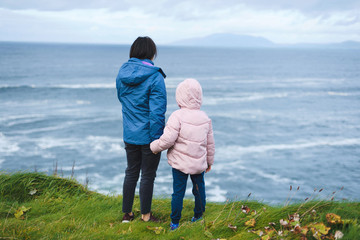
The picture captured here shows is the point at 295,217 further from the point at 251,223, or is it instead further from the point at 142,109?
the point at 142,109

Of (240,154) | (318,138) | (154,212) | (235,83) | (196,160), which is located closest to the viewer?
(196,160)

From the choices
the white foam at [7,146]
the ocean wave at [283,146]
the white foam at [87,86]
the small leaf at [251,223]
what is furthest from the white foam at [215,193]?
the white foam at [87,86]

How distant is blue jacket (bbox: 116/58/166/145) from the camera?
3.38 meters

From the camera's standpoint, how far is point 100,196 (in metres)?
4.42

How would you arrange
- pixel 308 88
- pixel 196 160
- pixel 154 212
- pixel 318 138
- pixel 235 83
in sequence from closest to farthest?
pixel 196 160 → pixel 154 212 → pixel 318 138 → pixel 308 88 → pixel 235 83

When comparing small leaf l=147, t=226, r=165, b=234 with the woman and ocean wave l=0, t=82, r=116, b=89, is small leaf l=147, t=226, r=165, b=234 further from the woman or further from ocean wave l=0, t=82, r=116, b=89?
ocean wave l=0, t=82, r=116, b=89

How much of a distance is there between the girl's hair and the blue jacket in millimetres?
67

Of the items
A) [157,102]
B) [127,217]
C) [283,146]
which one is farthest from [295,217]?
[283,146]

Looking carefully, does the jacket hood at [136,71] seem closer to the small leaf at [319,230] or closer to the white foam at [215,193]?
the small leaf at [319,230]

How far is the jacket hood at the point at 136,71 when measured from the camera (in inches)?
133

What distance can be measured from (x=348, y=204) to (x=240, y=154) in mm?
21466

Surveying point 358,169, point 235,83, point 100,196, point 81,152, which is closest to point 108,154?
point 81,152

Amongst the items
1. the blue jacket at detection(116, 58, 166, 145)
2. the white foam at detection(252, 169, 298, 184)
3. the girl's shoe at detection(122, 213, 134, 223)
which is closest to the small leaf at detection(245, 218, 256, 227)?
the blue jacket at detection(116, 58, 166, 145)

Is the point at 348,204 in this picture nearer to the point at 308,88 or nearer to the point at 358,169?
the point at 358,169
